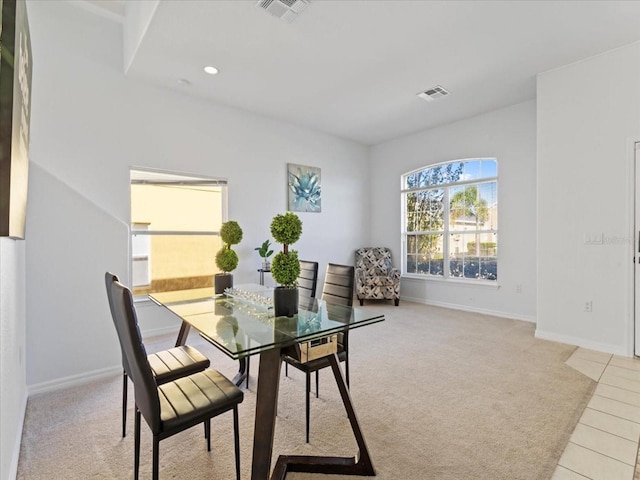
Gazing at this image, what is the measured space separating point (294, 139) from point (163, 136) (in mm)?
2095

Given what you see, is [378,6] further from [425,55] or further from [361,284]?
[361,284]

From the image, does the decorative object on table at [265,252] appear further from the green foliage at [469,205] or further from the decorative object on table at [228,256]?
the green foliage at [469,205]

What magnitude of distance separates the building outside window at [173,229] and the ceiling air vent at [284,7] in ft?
7.85

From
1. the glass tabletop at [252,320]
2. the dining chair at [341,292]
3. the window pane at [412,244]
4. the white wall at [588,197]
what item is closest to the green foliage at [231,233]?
the glass tabletop at [252,320]

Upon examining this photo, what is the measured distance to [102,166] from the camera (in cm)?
365

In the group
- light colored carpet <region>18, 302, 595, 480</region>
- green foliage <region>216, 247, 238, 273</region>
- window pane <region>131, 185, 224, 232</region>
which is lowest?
light colored carpet <region>18, 302, 595, 480</region>

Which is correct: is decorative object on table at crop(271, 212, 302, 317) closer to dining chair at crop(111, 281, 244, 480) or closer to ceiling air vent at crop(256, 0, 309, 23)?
dining chair at crop(111, 281, 244, 480)

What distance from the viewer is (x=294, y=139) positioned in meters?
5.39

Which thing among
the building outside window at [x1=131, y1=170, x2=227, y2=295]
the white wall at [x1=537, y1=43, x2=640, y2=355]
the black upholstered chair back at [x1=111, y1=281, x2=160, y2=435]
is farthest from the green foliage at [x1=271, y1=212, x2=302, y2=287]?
the white wall at [x1=537, y1=43, x2=640, y2=355]

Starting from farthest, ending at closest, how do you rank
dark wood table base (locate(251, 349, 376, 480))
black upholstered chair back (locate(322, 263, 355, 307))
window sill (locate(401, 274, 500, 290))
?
window sill (locate(401, 274, 500, 290)), black upholstered chair back (locate(322, 263, 355, 307)), dark wood table base (locate(251, 349, 376, 480))

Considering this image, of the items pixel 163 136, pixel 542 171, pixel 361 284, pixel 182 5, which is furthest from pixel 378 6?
pixel 361 284

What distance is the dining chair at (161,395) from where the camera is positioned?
1.27m

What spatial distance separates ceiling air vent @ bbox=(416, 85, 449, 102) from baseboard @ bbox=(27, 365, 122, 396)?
180 inches

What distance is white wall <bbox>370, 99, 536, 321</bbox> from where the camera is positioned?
449cm
